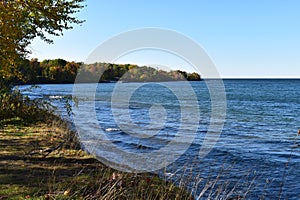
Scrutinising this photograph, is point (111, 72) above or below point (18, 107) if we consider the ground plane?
above

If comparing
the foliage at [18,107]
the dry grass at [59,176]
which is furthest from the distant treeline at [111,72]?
the dry grass at [59,176]

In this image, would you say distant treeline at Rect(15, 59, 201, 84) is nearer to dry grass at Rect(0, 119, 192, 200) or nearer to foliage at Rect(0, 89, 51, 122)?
foliage at Rect(0, 89, 51, 122)

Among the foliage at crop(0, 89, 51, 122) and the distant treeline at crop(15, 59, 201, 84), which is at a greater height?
the distant treeline at crop(15, 59, 201, 84)

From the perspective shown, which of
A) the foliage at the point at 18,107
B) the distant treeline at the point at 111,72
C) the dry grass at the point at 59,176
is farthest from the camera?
the distant treeline at the point at 111,72

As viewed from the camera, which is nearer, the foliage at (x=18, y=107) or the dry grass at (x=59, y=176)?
the dry grass at (x=59, y=176)

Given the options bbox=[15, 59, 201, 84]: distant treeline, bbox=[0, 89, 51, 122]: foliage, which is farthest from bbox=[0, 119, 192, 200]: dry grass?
bbox=[0, 89, 51, 122]: foliage

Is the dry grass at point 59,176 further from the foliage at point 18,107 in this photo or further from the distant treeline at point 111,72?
the foliage at point 18,107

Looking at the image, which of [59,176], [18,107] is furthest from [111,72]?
[59,176]

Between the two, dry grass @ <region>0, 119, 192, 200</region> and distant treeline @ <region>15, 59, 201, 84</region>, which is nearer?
dry grass @ <region>0, 119, 192, 200</region>

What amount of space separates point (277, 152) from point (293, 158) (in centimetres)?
157

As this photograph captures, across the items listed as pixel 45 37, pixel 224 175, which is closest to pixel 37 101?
pixel 45 37

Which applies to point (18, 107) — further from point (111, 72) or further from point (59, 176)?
point (111, 72)

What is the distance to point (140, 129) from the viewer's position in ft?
74.8

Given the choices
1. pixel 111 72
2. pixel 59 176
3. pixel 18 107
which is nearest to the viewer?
pixel 59 176
